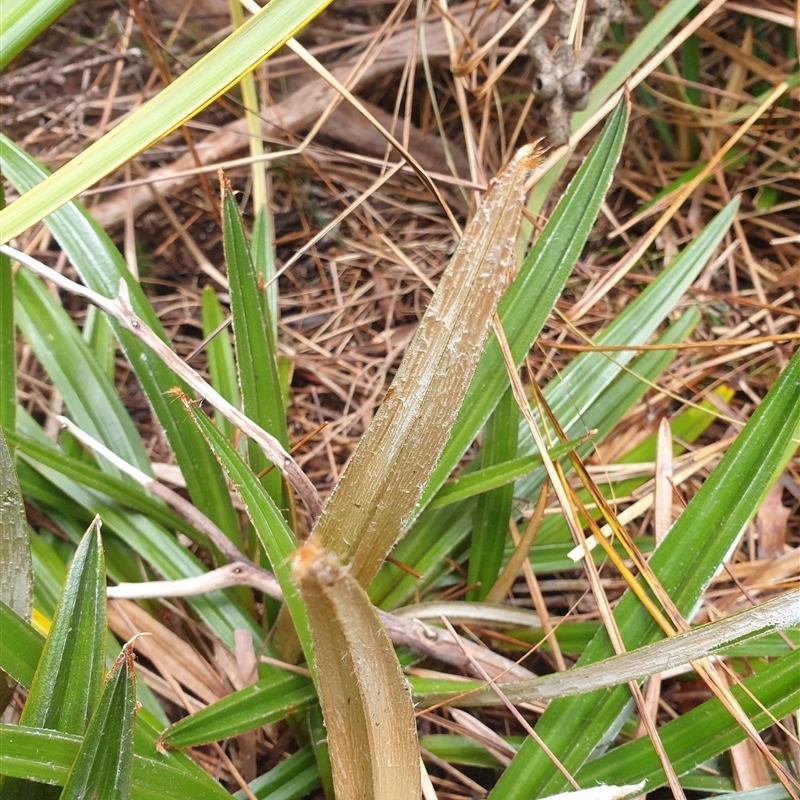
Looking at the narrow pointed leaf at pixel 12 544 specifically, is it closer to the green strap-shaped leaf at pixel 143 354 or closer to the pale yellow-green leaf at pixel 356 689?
the green strap-shaped leaf at pixel 143 354

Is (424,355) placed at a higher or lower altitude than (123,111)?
lower

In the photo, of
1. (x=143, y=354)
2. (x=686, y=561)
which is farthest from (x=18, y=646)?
(x=686, y=561)

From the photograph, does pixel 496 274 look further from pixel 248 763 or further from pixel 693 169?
pixel 693 169

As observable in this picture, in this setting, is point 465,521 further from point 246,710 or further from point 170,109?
point 170,109

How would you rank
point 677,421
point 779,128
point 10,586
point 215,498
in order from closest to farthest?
1. point 10,586
2. point 215,498
3. point 677,421
4. point 779,128

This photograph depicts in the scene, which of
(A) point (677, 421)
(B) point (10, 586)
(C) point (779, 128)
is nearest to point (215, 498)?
(B) point (10, 586)

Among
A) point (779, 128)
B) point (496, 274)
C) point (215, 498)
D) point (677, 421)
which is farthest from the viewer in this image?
point (779, 128)

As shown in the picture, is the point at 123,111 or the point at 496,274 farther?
the point at 123,111
